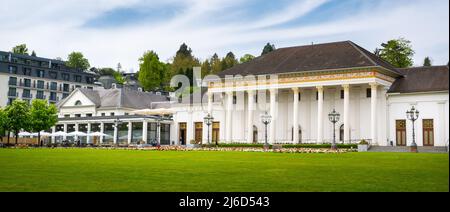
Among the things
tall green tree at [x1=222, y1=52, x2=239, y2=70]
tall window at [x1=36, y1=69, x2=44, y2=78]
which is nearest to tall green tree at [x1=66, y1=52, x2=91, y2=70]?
tall window at [x1=36, y1=69, x2=44, y2=78]

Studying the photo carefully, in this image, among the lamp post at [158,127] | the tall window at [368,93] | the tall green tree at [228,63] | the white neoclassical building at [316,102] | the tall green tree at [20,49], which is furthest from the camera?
the tall green tree at [20,49]

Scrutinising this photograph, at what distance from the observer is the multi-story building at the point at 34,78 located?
3930 inches

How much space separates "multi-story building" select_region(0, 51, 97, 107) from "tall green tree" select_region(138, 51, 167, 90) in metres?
13.7

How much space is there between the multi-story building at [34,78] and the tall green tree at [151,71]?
538 inches

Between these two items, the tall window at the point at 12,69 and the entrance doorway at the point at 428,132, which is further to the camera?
the tall window at the point at 12,69

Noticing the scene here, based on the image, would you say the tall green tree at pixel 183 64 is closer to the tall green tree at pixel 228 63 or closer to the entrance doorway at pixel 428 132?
the tall green tree at pixel 228 63

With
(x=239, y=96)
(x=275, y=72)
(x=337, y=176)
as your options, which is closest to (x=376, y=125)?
(x=275, y=72)

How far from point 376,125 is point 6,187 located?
49.5 metres

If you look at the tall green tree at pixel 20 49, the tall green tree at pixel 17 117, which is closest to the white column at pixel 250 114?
the tall green tree at pixel 17 117

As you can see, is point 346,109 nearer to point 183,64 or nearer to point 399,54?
point 399,54

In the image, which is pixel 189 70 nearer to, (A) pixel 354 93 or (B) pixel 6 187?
(A) pixel 354 93

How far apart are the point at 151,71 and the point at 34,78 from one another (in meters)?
23.3

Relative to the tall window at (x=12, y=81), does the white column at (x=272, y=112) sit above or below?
below

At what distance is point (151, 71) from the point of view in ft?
366
